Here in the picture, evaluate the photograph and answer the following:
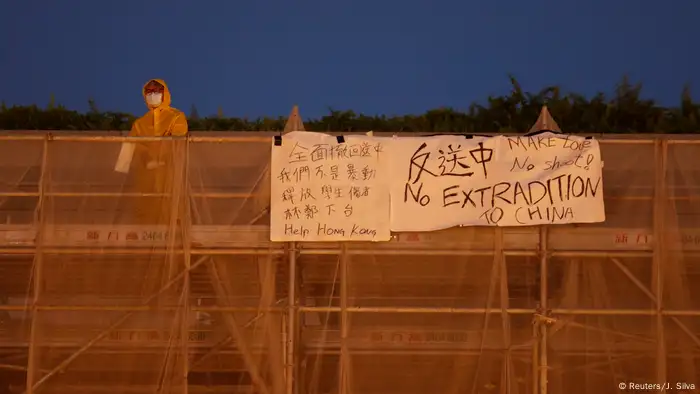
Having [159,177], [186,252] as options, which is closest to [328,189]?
[186,252]

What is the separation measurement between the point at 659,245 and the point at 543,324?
1118mm

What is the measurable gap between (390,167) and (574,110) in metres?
9.31

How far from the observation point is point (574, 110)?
620 inches

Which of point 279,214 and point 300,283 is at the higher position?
point 279,214

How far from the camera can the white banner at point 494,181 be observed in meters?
7.13

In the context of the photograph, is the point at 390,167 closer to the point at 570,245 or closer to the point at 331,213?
the point at 331,213

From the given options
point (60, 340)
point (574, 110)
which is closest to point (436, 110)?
point (574, 110)

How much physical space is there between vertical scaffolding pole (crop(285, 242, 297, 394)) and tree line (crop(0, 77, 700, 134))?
8709mm

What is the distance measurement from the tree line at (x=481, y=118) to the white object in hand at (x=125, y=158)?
8.68 m

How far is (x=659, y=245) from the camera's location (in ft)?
23.7

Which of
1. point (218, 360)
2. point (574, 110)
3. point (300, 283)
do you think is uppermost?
point (574, 110)

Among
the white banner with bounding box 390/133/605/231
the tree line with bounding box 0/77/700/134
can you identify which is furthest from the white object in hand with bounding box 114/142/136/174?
the tree line with bounding box 0/77/700/134

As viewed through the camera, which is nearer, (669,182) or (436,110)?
(669,182)

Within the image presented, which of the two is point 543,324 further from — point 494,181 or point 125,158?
point 125,158
